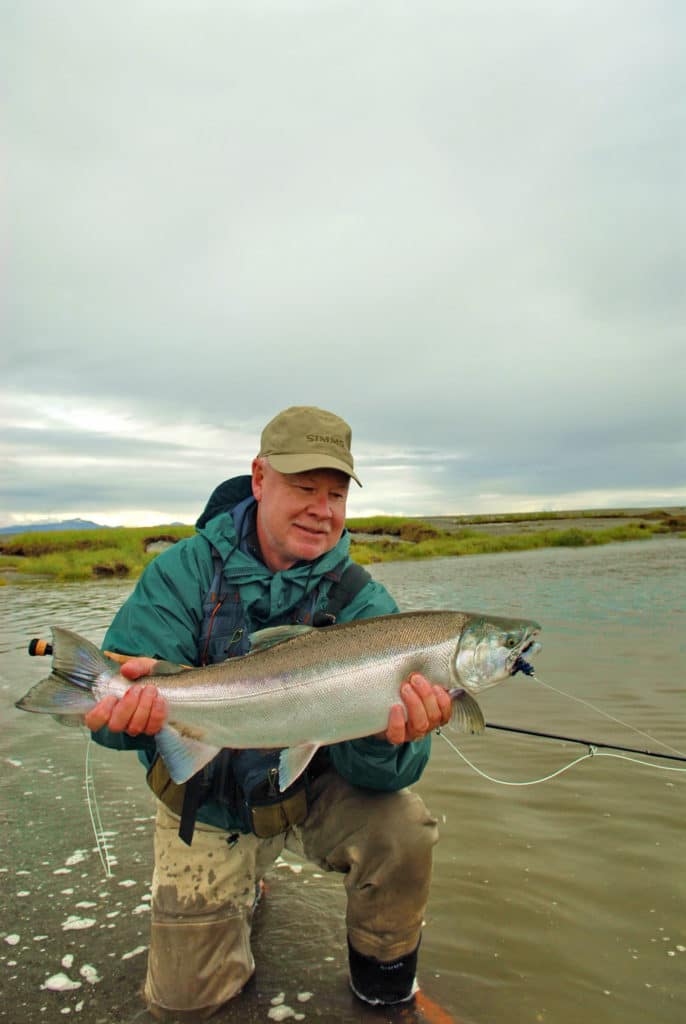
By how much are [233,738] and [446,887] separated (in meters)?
1.86

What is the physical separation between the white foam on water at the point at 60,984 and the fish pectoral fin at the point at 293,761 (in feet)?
4.58

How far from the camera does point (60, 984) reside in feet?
10.8

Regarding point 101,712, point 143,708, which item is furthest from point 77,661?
point 143,708

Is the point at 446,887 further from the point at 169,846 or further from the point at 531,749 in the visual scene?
the point at 531,749

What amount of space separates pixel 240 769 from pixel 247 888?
0.64 m

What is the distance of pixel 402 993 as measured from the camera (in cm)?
315

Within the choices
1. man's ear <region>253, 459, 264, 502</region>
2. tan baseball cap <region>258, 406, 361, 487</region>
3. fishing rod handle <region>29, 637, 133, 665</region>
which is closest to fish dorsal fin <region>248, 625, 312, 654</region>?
fishing rod handle <region>29, 637, 133, 665</region>

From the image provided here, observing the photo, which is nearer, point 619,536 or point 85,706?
point 85,706

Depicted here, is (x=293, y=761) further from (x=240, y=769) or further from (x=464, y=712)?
(x=464, y=712)

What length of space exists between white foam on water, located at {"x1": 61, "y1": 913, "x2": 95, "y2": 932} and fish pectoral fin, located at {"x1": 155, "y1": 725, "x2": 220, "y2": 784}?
1300 millimetres

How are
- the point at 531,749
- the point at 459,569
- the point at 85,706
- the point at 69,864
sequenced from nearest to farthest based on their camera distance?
the point at 85,706, the point at 69,864, the point at 531,749, the point at 459,569

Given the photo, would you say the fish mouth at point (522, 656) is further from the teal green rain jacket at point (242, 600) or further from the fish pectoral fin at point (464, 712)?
the teal green rain jacket at point (242, 600)

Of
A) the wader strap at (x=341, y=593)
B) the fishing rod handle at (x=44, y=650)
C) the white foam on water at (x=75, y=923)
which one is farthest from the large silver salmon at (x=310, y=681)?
the white foam on water at (x=75, y=923)

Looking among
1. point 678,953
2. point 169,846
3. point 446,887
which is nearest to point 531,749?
point 446,887
